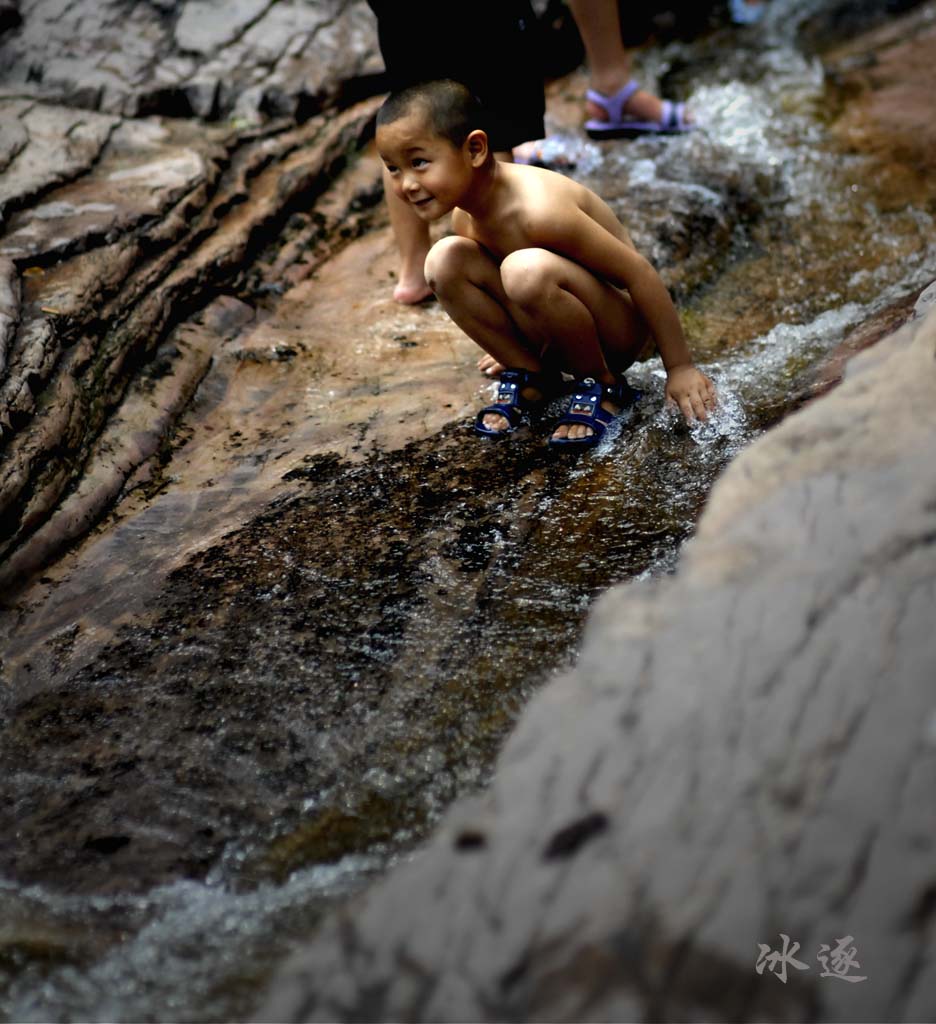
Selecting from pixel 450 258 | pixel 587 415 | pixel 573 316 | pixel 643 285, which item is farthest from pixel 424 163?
pixel 587 415

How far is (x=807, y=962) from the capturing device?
1.16m

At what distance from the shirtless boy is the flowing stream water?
12 cm

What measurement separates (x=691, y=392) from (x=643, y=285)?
1.03 feet

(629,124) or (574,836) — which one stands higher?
(574,836)

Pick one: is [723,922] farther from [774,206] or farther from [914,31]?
[914,31]

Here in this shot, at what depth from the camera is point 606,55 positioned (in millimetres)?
4418

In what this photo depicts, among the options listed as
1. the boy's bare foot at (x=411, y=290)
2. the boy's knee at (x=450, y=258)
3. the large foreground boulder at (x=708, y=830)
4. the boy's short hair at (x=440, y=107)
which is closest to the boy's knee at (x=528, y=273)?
the boy's knee at (x=450, y=258)

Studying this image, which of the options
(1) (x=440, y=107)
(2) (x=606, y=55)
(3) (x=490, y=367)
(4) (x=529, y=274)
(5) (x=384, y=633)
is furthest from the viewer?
(2) (x=606, y=55)

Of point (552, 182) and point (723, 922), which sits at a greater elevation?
point (552, 182)

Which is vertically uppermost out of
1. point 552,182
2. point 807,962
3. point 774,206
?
point 552,182

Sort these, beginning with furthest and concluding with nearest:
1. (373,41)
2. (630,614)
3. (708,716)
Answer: (373,41), (630,614), (708,716)

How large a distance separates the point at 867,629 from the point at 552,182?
1.71 m

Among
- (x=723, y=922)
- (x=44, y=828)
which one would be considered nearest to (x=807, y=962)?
(x=723, y=922)

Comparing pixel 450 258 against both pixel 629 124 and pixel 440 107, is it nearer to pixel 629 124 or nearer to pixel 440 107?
pixel 440 107
